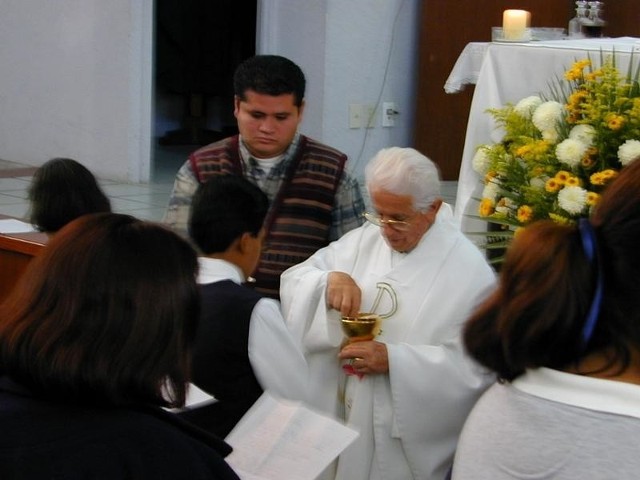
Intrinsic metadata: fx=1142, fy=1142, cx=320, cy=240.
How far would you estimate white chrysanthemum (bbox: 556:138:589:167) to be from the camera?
125 inches

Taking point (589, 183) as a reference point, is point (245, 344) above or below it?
below

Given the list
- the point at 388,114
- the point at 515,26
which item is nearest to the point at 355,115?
the point at 388,114

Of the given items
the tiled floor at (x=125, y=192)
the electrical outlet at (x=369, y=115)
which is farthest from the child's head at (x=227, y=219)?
the electrical outlet at (x=369, y=115)

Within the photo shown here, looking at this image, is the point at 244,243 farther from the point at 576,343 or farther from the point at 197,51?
the point at 197,51

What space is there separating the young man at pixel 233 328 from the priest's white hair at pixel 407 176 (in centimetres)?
42

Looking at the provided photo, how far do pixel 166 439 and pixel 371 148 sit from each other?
24.6 feet

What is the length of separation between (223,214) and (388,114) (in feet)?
21.3

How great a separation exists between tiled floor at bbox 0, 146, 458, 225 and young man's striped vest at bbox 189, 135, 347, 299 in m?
3.52

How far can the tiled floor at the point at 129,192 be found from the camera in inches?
287

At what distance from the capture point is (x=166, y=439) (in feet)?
5.19

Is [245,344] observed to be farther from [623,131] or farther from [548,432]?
[623,131]

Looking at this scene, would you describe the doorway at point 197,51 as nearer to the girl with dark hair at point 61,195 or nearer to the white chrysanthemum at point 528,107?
the white chrysanthemum at point 528,107

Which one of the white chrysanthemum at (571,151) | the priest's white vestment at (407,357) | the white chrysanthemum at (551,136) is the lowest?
the priest's white vestment at (407,357)

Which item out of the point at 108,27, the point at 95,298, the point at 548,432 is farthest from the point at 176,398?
the point at 108,27
